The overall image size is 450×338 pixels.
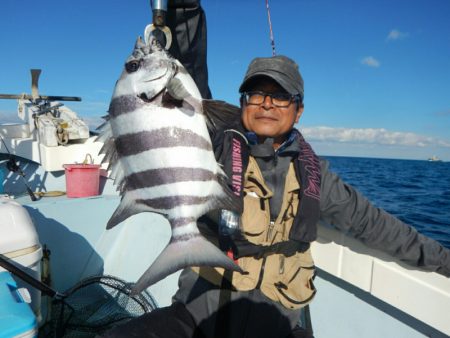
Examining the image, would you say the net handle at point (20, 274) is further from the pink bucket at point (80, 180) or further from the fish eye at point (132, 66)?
the pink bucket at point (80, 180)

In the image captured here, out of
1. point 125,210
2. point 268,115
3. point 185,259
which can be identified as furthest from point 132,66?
point 268,115

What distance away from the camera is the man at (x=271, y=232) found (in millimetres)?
2109

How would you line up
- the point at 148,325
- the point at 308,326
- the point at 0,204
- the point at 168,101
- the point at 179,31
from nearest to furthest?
the point at 168,101
the point at 148,325
the point at 179,31
the point at 0,204
the point at 308,326

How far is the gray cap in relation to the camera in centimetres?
214

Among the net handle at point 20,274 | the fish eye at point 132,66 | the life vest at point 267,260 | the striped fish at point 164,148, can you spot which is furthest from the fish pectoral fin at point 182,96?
the net handle at point 20,274

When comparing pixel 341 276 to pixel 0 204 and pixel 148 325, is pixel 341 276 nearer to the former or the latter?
pixel 148 325

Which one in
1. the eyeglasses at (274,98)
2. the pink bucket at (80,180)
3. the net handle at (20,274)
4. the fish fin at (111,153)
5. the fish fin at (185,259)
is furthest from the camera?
the pink bucket at (80,180)

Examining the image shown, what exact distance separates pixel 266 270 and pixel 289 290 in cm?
21

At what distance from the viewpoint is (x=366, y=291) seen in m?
2.64

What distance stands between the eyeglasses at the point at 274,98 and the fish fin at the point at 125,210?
1.15 meters

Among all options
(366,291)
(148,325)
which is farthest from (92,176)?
(366,291)

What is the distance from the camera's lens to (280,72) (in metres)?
2.16

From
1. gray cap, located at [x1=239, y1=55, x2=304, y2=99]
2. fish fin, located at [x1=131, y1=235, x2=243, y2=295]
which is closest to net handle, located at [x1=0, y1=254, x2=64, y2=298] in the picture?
fish fin, located at [x1=131, y1=235, x2=243, y2=295]

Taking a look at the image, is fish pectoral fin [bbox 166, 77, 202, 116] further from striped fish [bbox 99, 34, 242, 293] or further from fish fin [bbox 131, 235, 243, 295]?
fish fin [bbox 131, 235, 243, 295]
